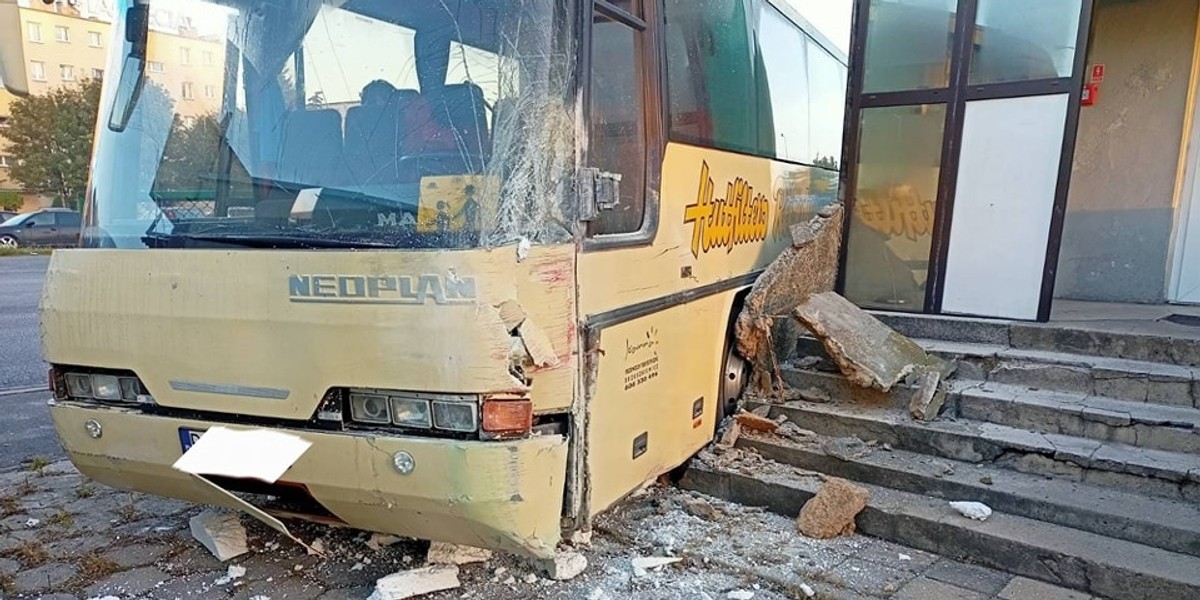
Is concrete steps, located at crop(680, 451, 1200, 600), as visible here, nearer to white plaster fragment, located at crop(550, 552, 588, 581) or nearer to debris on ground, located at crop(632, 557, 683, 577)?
debris on ground, located at crop(632, 557, 683, 577)

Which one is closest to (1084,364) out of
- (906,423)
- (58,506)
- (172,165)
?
(906,423)

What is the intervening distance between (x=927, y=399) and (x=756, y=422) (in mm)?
989

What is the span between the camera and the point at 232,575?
130 inches

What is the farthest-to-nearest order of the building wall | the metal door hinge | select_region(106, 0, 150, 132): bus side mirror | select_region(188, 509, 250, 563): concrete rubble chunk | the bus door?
the building wall < select_region(188, 509, 250, 563): concrete rubble chunk < select_region(106, 0, 150, 132): bus side mirror < the bus door < the metal door hinge

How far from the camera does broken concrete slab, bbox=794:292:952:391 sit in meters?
4.34

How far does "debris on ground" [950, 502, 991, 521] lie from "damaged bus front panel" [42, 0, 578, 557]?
2.17m

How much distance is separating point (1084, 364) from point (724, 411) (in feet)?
6.92

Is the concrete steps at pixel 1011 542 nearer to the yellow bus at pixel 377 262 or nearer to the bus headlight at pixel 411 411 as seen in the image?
the yellow bus at pixel 377 262

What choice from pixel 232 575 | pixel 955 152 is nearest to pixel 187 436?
pixel 232 575

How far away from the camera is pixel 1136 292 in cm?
584

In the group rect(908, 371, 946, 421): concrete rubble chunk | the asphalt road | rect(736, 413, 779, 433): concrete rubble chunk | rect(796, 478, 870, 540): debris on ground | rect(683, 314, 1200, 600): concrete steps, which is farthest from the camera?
the asphalt road

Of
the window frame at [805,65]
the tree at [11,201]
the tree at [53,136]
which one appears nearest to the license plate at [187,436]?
the window frame at [805,65]

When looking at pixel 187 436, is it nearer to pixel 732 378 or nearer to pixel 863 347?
pixel 732 378

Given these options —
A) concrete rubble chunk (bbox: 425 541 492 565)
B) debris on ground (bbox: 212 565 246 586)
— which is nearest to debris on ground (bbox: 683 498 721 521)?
concrete rubble chunk (bbox: 425 541 492 565)
